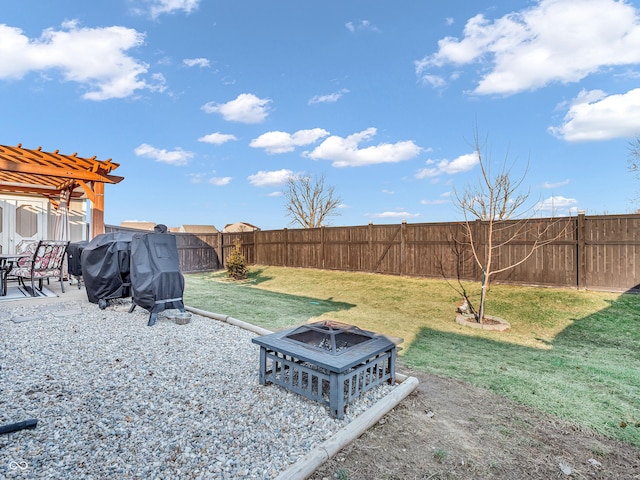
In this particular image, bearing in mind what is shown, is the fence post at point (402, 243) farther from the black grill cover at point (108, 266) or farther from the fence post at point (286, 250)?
the black grill cover at point (108, 266)

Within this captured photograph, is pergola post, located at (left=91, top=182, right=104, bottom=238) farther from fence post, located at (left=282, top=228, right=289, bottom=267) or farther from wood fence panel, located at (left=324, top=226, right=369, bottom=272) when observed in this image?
wood fence panel, located at (left=324, top=226, right=369, bottom=272)

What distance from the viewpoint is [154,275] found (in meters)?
4.70

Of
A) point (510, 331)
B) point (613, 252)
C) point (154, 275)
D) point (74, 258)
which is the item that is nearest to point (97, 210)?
point (74, 258)

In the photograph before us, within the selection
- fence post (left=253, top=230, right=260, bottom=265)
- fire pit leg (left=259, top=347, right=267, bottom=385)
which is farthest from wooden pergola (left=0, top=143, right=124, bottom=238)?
fire pit leg (left=259, top=347, right=267, bottom=385)

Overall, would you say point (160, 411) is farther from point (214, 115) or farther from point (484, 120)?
point (214, 115)

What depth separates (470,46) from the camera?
7.50m

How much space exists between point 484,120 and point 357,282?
5.51 meters

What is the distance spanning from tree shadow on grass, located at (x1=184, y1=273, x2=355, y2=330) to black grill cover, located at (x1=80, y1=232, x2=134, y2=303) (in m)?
1.41

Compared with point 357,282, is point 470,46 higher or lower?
higher

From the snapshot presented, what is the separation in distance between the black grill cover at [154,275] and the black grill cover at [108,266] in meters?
0.86

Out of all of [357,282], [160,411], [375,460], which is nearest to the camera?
[375,460]

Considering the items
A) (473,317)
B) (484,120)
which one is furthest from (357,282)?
(484,120)


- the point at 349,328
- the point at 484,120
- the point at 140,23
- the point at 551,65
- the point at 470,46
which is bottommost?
the point at 349,328

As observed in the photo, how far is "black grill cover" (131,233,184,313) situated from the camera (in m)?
4.66
